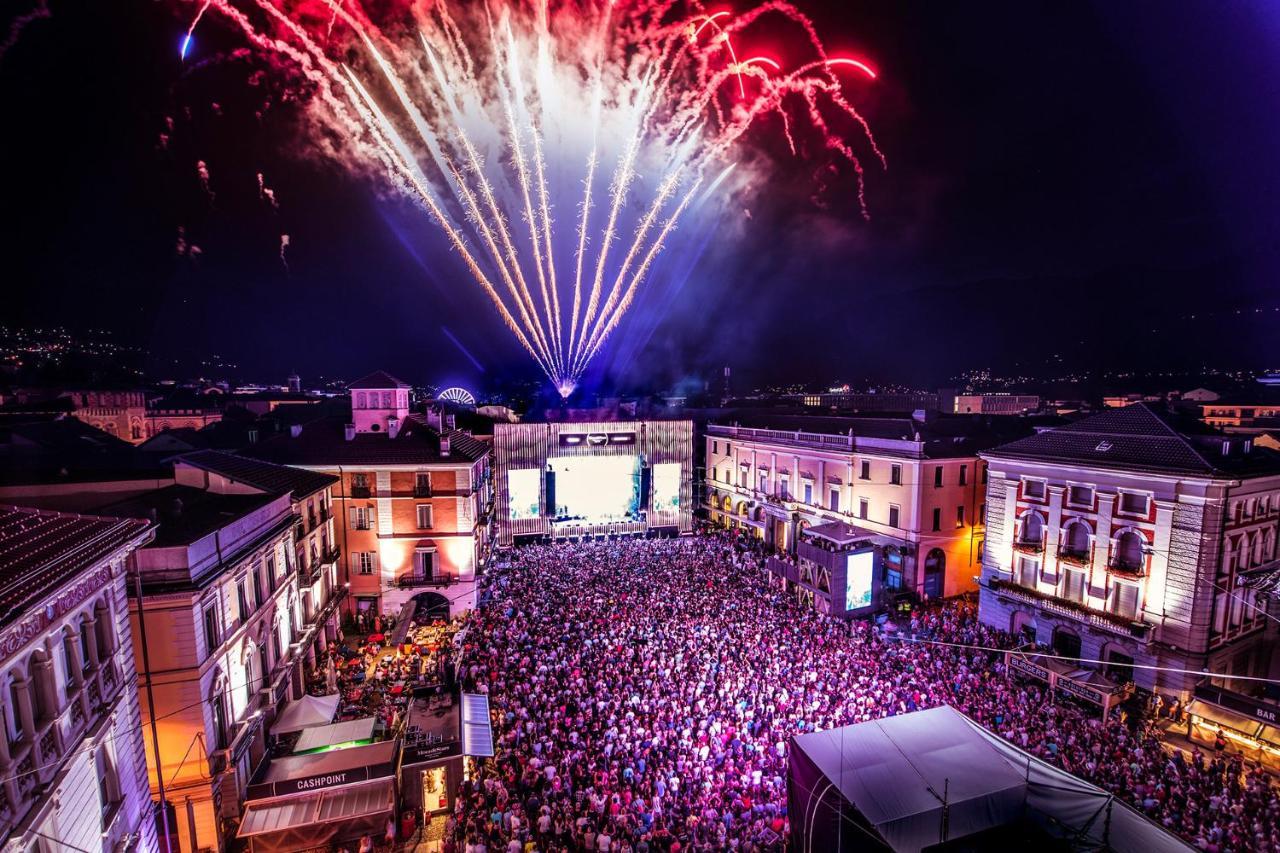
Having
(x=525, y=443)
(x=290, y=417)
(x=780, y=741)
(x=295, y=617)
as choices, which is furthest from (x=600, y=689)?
(x=290, y=417)

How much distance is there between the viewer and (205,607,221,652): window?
15.4 m

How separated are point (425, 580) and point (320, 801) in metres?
15.1

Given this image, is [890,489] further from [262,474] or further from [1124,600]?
[262,474]

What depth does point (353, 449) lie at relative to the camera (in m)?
30.2

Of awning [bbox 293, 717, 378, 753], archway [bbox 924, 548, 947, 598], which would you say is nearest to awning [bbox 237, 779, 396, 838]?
awning [bbox 293, 717, 378, 753]

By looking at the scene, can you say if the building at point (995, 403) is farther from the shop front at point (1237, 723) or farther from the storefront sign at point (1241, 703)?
the shop front at point (1237, 723)

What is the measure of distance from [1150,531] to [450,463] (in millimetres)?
30760

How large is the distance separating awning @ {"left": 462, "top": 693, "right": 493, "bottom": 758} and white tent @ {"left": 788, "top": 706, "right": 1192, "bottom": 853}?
8.62 meters

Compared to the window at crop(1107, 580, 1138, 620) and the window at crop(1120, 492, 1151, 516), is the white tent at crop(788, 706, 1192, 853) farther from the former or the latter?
the window at crop(1120, 492, 1151, 516)

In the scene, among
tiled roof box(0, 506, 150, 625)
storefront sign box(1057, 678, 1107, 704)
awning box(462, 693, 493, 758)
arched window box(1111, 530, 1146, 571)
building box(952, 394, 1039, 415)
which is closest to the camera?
tiled roof box(0, 506, 150, 625)

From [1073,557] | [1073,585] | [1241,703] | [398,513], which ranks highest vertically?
[398,513]

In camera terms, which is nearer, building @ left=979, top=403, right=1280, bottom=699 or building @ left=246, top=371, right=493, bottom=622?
building @ left=979, top=403, right=1280, bottom=699

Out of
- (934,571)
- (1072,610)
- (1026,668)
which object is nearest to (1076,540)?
(1072,610)

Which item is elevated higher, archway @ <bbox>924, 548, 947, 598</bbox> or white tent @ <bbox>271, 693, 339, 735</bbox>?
white tent @ <bbox>271, 693, 339, 735</bbox>
